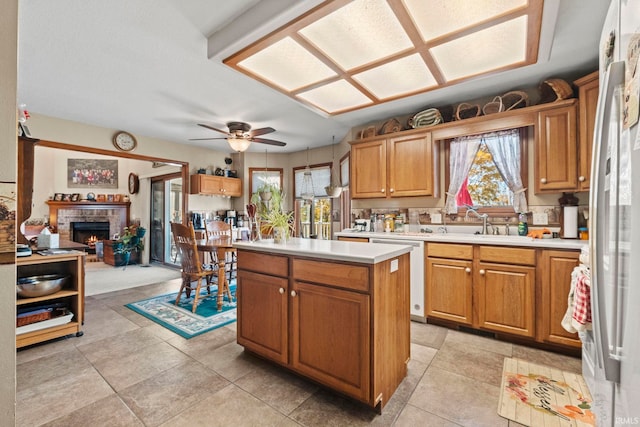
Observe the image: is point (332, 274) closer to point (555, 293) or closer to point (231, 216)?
point (555, 293)

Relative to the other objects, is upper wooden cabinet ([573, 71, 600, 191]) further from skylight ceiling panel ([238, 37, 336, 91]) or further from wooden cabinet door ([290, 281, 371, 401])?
wooden cabinet door ([290, 281, 371, 401])

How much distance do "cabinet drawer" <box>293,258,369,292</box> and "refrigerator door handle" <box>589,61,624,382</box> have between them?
3.02 feet

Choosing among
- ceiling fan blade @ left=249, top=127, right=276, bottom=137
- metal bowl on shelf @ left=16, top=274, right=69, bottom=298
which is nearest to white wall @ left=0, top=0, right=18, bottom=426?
metal bowl on shelf @ left=16, top=274, right=69, bottom=298

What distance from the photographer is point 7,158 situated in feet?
3.03

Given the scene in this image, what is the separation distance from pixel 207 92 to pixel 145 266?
5.06 meters

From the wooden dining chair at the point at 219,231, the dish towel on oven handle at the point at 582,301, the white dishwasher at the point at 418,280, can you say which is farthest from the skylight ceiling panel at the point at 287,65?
the wooden dining chair at the point at 219,231

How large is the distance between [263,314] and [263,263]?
0.39 meters

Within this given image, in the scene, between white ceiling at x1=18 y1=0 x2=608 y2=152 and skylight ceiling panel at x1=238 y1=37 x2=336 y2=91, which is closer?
white ceiling at x1=18 y1=0 x2=608 y2=152

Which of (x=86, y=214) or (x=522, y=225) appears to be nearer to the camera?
(x=522, y=225)

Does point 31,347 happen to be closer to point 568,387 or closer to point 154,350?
point 154,350

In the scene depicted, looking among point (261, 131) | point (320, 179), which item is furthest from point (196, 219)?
point (261, 131)

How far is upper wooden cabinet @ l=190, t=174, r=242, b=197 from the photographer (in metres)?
5.34

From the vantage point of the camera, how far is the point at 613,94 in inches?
36.1

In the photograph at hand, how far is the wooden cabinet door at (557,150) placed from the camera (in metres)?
2.51
